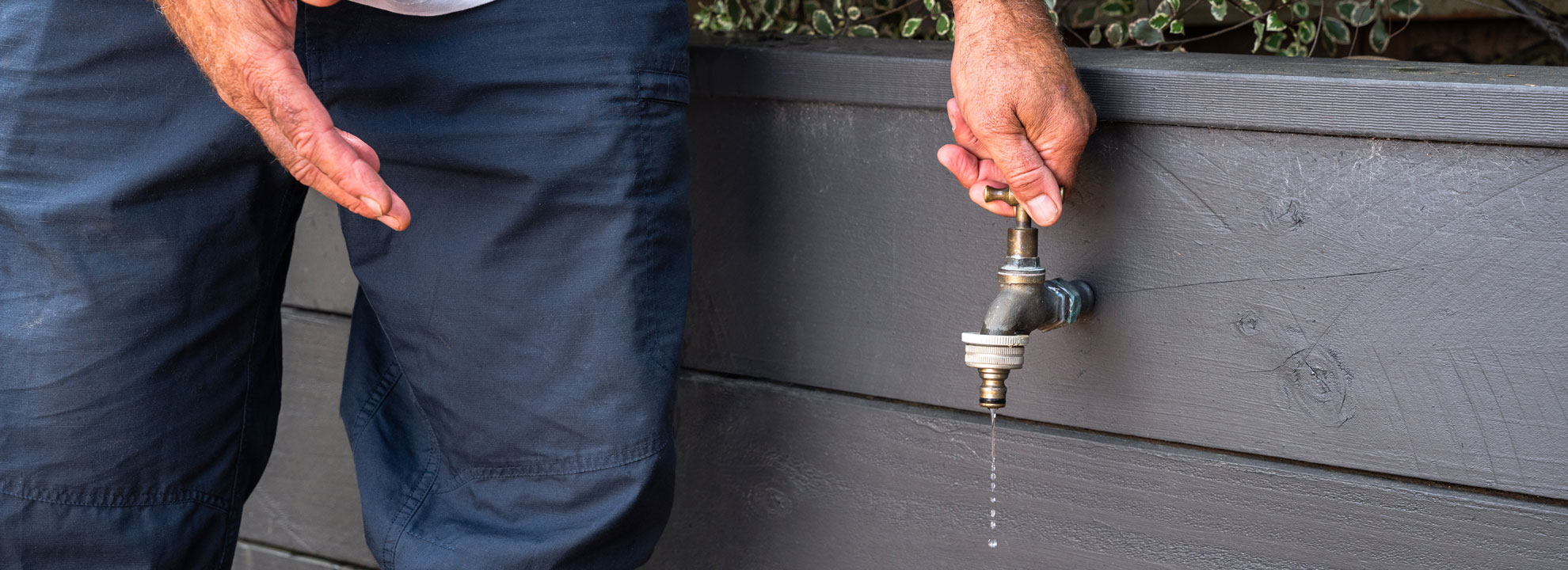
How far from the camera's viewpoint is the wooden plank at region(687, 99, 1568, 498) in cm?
89

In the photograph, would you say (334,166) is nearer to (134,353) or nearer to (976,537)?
(134,353)

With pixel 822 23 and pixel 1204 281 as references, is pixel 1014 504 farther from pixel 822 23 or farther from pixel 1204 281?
pixel 822 23

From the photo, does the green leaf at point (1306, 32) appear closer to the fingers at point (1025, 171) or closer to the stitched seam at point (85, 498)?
the fingers at point (1025, 171)

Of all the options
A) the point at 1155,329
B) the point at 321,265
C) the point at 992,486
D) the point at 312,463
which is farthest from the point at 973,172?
the point at 312,463

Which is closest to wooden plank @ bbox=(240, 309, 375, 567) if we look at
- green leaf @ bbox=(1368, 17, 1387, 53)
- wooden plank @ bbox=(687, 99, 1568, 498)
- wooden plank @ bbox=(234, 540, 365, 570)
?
wooden plank @ bbox=(234, 540, 365, 570)

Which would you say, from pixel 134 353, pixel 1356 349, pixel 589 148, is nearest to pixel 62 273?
pixel 134 353

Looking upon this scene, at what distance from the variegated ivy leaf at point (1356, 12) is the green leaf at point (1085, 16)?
271 millimetres

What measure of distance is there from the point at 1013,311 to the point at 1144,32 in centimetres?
51

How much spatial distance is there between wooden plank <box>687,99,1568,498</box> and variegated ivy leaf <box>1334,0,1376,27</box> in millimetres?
365

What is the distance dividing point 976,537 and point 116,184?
0.82 metres

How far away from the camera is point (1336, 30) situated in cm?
125

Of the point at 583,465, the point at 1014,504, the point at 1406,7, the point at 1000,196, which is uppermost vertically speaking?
the point at 1406,7

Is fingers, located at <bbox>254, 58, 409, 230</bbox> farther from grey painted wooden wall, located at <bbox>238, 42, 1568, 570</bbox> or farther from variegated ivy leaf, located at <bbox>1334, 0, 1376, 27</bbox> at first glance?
variegated ivy leaf, located at <bbox>1334, 0, 1376, 27</bbox>

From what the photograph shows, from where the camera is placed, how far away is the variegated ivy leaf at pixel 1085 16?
1401 mm
